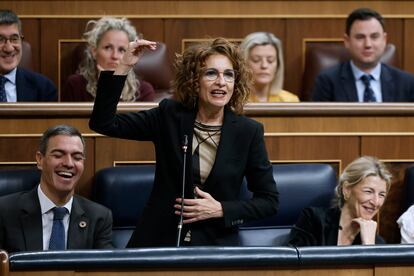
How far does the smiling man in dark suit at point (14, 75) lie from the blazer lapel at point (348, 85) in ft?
2.71

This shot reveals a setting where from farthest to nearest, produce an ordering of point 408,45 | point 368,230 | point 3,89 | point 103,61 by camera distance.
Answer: point 408,45 → point 103,61 → point 3,89 → point 368,230

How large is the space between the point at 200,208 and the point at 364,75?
44.9 inches

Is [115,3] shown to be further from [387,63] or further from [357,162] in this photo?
[357,162]


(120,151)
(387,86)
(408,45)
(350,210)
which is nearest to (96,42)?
(120,151)

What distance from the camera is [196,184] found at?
1.83 m

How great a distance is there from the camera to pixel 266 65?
2770 mm

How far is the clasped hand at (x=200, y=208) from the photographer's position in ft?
5.84

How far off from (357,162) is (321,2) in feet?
3.53

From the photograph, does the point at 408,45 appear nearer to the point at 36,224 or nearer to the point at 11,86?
the point at 11,86

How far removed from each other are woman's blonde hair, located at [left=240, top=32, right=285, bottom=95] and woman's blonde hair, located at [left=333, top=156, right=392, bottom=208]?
0.68 metres

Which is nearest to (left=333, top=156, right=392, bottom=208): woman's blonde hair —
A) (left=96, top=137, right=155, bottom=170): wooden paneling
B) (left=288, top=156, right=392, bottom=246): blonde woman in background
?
(left=288, top=156, right=392, bottom=246): blonde woman in background

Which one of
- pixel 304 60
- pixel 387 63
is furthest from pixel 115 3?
pixel 387 63

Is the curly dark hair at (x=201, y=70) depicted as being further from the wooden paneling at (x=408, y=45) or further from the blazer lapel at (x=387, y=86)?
the wooden paneling at (x=408, y=45)

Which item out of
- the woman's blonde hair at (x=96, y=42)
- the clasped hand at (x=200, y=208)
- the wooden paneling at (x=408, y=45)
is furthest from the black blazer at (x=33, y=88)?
the wooden paneling at (x=408, y=45)
